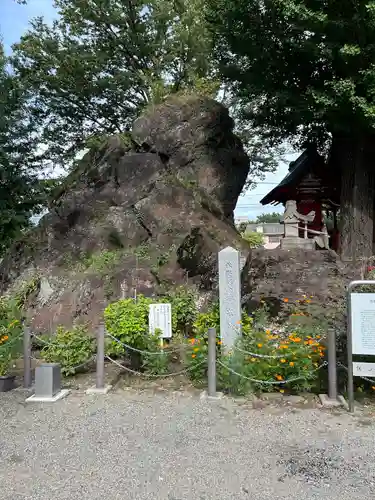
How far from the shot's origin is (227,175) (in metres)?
13.1

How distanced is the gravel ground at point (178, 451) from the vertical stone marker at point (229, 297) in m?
1.12

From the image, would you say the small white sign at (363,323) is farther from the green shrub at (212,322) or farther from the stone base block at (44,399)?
the stone base block at (44,399)

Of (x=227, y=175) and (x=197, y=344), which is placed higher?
(x=227, y=175)

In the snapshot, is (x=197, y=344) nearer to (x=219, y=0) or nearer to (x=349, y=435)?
(x=349, y=435)

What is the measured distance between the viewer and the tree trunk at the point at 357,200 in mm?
14070

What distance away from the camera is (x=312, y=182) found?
1795 cm

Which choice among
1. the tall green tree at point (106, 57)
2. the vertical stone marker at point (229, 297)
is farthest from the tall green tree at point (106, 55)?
the vertical stone marker at point (229, 297)

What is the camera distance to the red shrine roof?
1786 centimetres

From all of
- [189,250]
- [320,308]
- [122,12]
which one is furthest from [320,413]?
[122,12]

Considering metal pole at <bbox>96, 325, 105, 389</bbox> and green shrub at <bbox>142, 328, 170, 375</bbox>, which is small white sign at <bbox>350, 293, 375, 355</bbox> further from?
metal pole at <bbox>96, 325, 105, 389</bbox>

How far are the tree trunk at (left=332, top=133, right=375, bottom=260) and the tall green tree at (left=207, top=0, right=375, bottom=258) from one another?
0.10ft

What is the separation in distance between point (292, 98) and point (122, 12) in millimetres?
9502

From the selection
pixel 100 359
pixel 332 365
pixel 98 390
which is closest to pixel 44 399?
pixel 98 390

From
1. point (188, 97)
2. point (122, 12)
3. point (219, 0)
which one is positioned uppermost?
point (122, 12)
